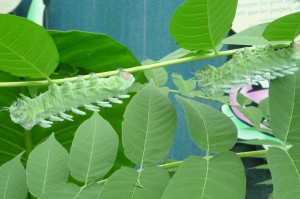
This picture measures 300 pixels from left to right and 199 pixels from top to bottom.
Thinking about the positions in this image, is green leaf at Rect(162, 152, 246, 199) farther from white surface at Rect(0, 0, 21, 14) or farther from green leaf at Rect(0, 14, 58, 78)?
white surface at Rect(0, 0, 21, 14)

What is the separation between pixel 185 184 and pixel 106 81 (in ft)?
0.29

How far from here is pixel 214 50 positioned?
0.97ft

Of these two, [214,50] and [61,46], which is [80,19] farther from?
[214,50]

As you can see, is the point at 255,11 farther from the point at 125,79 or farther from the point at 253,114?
the point at 125,79

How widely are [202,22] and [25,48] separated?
114 mm

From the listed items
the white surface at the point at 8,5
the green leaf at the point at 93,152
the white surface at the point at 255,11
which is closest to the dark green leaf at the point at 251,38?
the green leaf at the point at 93,152

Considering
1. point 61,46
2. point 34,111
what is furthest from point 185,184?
point 61,46

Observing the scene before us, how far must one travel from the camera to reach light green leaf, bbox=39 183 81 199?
285 mm

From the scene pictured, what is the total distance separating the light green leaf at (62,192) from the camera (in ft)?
0.93

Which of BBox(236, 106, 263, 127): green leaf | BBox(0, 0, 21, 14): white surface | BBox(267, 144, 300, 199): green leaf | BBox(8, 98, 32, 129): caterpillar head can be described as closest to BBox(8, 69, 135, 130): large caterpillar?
BBox(8, 98, 32, 129): caterpillar head

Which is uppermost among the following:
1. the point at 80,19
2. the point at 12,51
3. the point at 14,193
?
the point at 12,51

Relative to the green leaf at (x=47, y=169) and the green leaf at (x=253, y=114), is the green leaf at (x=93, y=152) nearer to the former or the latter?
the green leaf at (x=47, y=169)

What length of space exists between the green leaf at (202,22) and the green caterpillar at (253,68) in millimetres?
22

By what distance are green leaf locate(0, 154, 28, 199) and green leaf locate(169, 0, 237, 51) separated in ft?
0.48
